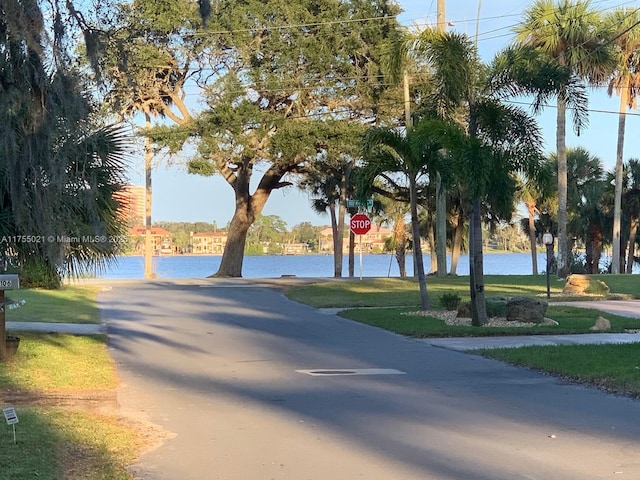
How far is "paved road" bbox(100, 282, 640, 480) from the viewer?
6.69 m

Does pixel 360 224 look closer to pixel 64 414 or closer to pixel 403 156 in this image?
pixel 403 156

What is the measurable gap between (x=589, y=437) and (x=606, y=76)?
29.3 metres

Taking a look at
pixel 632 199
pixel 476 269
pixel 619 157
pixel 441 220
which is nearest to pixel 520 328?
pixel 476 269

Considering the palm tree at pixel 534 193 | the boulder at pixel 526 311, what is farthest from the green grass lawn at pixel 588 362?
the palm tree at pixel 534 193

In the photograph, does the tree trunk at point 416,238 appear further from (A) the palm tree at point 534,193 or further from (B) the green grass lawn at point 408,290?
(A) the palm tree at point 534,193

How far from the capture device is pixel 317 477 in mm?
6344

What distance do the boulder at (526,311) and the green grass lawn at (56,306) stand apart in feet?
31.2

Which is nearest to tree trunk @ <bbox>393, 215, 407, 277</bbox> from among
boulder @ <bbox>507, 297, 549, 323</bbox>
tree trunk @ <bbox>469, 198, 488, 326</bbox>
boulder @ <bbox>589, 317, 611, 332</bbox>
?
boulder @ <bbox>507, 297, 549, 323</bbox>

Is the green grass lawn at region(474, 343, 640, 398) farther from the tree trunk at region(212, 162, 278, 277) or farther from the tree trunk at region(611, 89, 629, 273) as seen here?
the tree trunk at region(611, 89, 629, 273)

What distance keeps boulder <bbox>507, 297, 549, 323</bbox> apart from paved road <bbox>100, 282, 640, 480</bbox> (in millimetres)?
3290

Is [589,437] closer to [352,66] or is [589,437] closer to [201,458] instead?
[201,458]

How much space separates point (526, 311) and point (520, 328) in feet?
4.36

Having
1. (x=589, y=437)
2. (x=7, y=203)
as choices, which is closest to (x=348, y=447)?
(x=589, y=437)

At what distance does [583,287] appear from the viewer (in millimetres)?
26656
